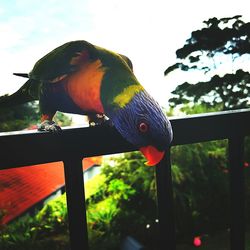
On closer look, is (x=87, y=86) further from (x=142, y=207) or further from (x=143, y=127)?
(x=142, y=207)

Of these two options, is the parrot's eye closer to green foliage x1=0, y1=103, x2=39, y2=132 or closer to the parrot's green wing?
the parrot's green wing

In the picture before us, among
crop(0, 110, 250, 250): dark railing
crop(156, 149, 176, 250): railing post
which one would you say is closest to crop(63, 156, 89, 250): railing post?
crop(0, 110, 250, 250): dark railing

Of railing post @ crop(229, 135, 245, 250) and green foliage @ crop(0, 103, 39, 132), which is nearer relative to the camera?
railing post @ crop(229, 135, 245, 250)

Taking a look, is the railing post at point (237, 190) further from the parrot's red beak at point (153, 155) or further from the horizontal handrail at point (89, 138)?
the parrot's red beak at point (153, 155)

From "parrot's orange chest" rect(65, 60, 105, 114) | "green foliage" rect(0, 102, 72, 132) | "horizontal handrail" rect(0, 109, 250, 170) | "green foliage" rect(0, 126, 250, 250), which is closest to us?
"horizontal handrail" rect(0, 109, 250, 170)

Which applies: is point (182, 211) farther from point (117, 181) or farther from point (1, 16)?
point (1, 16)

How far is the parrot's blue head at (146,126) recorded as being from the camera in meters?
0.42

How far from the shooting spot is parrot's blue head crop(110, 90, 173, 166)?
16.5 inches

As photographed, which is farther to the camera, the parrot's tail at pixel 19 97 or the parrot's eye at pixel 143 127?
the parrot's tail at pixel 19 97

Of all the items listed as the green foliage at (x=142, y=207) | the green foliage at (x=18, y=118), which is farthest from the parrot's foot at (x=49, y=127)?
the green foliage at (x=142, y=207)

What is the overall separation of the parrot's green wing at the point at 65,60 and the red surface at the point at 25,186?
1714 mm

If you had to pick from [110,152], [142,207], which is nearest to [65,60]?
[110,152]

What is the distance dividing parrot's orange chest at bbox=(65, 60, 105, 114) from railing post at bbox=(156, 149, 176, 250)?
129 mm

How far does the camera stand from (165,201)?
1.51ft
